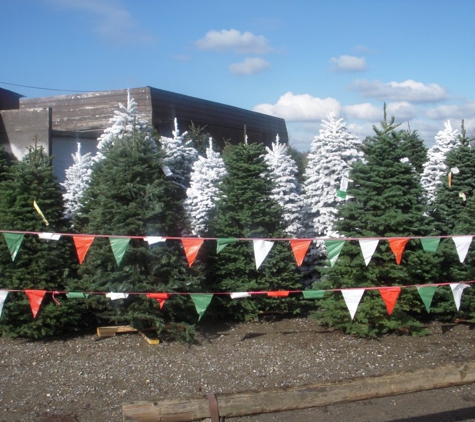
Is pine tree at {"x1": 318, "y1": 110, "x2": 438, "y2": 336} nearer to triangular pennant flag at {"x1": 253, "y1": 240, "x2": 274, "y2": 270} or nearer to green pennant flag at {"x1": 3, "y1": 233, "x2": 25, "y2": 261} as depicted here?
triangular pennant flag at {"x1": 253, "y1": 240, "x2": 274, "y2": 270}

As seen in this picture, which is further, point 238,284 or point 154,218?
point 238,284

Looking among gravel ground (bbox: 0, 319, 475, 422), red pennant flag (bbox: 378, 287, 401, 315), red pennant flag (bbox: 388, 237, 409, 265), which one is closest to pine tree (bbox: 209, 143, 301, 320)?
gravel ground (bbox: 0, 319, 475, 422)

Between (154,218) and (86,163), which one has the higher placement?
(86,163)

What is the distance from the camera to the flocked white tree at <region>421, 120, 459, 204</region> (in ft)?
52.0

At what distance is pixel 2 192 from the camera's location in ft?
29.5

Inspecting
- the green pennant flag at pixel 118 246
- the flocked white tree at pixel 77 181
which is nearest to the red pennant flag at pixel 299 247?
the green pennant flag at pixel 118 246

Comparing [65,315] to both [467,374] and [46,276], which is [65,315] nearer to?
[46,276]

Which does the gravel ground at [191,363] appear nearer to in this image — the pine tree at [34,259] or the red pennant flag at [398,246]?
the pine tree at [34,259]

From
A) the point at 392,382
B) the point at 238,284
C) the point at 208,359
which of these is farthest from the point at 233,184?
the point at 392,382

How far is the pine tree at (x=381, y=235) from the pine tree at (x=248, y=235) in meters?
0.99

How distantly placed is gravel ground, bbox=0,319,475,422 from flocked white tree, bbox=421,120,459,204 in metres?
7.15

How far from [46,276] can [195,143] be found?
40.9 ft

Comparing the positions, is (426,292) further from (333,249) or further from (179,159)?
(179,159)

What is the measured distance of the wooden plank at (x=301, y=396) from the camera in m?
3.92
